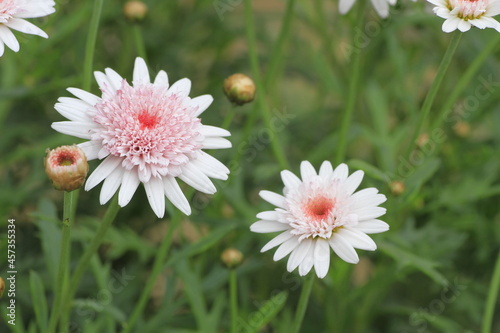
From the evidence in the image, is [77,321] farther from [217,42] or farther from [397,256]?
[217,42]

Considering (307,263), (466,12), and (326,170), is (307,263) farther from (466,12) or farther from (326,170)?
(466,12)

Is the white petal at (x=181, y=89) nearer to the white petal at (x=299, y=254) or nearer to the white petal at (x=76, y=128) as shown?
the white petal at (x=76, y=128)

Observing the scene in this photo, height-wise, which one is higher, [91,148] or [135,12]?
[135,12]

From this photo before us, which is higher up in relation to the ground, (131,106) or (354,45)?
(354,45)

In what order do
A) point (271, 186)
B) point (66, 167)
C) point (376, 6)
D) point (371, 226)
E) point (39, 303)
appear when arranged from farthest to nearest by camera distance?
point (271, 186) → point (376, 6) → point (39, 303) → point (371, 226) → point (66, 167)

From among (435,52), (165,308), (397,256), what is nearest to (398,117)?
(435,52)

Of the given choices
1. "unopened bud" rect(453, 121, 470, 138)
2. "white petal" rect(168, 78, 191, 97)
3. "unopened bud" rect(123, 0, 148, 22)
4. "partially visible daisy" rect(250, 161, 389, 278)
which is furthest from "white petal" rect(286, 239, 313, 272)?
"unopened bud" rect(453, 121, 470, 138)

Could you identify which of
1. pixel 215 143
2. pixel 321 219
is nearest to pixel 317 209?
pixel 321 219
